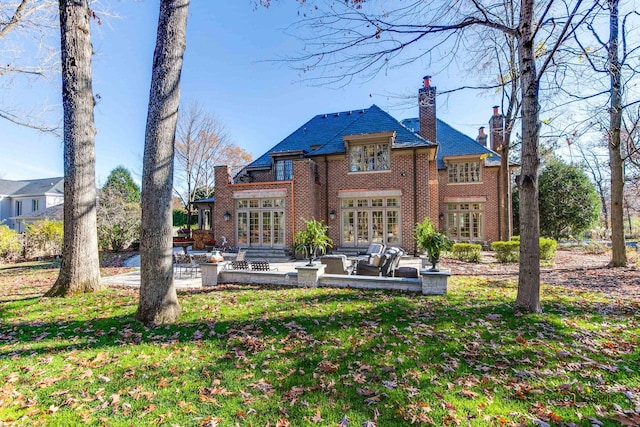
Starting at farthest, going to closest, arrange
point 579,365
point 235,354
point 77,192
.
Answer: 1. point 77,192
2. point 235,354
3. point 579,365

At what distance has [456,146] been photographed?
18.8 meters

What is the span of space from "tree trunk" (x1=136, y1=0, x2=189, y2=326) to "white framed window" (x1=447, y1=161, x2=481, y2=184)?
667 inches

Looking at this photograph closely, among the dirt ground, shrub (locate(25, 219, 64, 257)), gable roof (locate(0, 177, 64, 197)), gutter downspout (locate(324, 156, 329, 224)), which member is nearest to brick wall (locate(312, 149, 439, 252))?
gutter downspout (locate(324, 156, 329, 224))

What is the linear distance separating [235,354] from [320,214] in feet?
39.2

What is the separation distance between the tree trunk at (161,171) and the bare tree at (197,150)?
2244 cm

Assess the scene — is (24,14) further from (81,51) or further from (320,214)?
(320,214)

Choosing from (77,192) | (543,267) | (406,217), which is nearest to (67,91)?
(77,192)

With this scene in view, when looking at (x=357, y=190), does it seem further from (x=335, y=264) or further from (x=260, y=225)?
(x=335, y=264)

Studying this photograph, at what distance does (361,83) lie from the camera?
5.60 meters

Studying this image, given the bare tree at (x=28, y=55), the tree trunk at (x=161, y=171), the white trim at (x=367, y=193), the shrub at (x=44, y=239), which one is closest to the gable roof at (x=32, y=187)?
the shrub at (x=44, y=239)

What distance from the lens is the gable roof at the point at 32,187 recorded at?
36469 millimetres

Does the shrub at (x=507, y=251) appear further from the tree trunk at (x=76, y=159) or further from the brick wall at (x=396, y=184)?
the tree trunk at (x=76, y=159)

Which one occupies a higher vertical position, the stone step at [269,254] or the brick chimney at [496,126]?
the brick chimney at [496,126]

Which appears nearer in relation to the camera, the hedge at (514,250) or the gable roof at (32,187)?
the hedge at (514,250)
